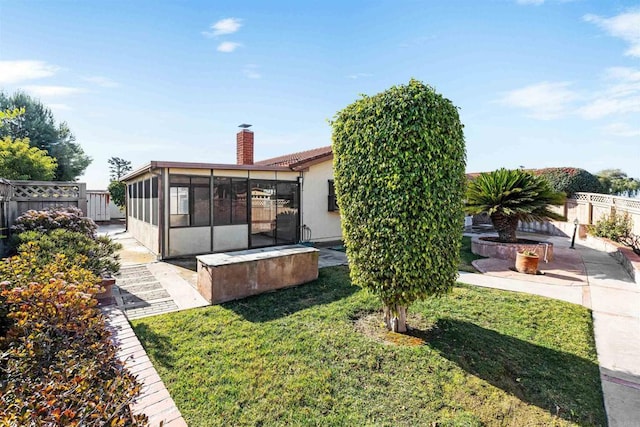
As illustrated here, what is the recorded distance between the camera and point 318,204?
481 inches

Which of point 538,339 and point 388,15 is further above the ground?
point 388,15

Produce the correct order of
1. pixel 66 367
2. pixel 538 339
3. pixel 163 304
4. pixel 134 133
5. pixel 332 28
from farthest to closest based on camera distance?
pixel 134 133 → pixel 332 28 → pixel 163 304 → pixel 538 339 → pixel 66 367

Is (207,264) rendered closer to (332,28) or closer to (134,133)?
(332,28)

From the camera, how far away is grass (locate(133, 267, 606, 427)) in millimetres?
2906

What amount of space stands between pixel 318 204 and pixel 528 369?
9.25 metres

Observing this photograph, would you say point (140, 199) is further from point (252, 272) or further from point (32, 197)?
point (252, 272)

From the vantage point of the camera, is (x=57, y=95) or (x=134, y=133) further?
(x=134, y=133)

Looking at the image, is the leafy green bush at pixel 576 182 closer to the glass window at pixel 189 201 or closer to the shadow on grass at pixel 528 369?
the shadow on grass at pixel 528 369

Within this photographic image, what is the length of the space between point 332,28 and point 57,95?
9920 millimetres

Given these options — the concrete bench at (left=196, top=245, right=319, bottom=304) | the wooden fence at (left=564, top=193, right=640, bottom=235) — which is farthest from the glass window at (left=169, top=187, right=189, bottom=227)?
the wooden fence at (left=564, top=193, right=640, bottom=235)

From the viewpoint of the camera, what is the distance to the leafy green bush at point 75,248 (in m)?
4.74

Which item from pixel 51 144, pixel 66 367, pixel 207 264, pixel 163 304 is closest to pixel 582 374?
pixel 66 367

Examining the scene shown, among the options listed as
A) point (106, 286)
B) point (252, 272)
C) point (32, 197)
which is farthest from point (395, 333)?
point (32, 197)

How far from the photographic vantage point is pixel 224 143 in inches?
563
